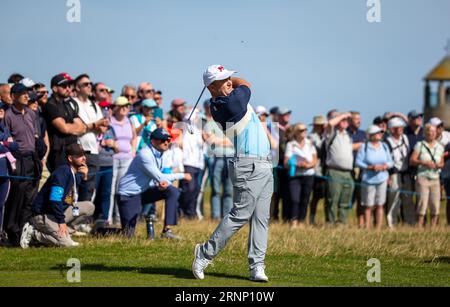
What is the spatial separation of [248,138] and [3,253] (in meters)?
4.79

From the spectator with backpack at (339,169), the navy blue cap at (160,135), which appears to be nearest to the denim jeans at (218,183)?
the spectator with backpack at (339,169)

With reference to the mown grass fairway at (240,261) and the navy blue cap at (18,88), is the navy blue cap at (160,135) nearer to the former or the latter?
the mown grass fairway at (240,261)

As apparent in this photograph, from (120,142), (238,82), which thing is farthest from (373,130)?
(238,82)

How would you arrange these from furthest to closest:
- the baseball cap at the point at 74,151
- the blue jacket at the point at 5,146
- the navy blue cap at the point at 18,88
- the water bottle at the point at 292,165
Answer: the water bottle at the point at 292,165, the navy blue cap at the point at 18,88, the blue jacket at the point at 5,146, the baseball cap at the point at 74,151

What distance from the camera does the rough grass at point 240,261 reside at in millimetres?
11906

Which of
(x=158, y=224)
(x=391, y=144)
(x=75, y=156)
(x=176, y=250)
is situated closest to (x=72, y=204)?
(x=75, y=156)

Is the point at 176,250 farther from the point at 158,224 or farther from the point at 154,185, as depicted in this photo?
the point at 158,224

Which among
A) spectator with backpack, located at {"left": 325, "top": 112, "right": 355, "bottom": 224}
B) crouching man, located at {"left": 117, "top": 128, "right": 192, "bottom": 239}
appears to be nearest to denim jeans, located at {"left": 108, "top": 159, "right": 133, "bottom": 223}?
crouching man, located at {"left": 117, "top": 128, "right": 192, "bottom": 239}

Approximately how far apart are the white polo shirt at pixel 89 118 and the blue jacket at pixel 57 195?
2446mm

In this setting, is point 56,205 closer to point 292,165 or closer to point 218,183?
point 292,165

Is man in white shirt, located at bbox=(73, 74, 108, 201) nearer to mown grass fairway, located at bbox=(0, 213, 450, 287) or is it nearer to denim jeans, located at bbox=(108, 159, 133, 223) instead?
denim jeans, located at bbox=(108, 159, 133, 223)

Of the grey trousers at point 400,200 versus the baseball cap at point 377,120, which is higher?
the baseball cap at point 377,120
